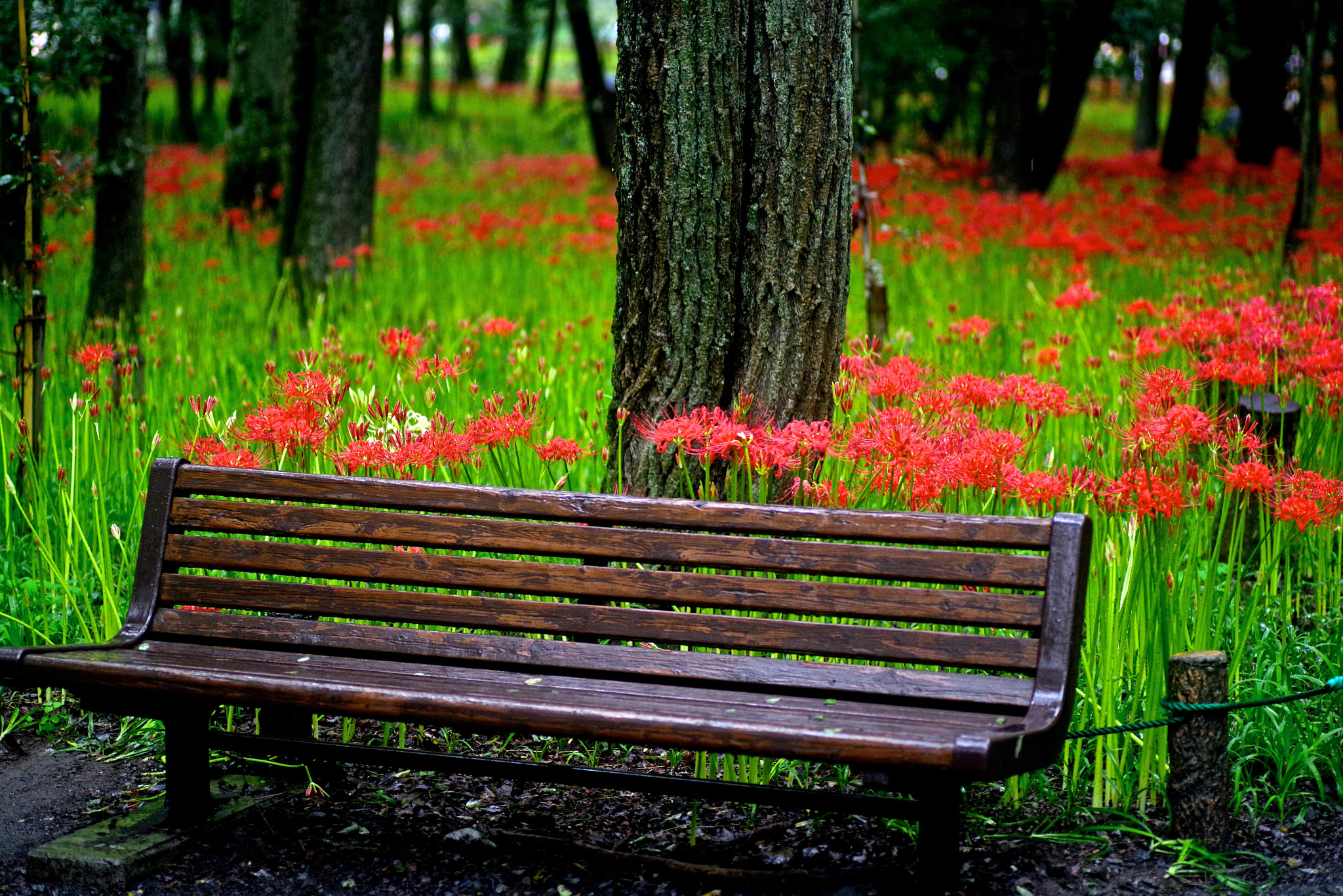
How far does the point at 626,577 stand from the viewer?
2.70 m

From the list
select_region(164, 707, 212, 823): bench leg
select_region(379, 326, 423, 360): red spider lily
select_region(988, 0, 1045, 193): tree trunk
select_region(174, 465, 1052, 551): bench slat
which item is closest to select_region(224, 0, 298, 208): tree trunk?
Result: select_region(988, 0, 1045, 193): tree trunk

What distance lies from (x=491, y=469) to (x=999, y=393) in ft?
5.02

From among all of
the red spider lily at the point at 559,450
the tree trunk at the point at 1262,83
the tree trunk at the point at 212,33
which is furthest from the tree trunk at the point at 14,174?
the tree trunk at the point at 212,33

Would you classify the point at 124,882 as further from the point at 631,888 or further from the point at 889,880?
the point at 889,880

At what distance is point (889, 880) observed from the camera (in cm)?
253

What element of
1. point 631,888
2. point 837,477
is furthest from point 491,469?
point 631,888

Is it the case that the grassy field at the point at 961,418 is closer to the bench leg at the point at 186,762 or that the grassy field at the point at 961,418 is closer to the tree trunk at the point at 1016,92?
the bench leg at the point at 186,762

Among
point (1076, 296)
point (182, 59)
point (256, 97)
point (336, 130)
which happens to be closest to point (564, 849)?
point (1076, 296)

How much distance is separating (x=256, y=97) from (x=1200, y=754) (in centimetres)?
1128

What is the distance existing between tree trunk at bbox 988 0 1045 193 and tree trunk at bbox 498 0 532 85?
979cm

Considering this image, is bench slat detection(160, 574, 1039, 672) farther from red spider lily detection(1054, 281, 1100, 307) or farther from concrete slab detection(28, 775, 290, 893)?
red spider lily detection(1054, 281, 1100, 307)

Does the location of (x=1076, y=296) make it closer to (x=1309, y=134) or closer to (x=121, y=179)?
(x=1309, y=134)

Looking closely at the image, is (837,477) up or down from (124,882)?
up

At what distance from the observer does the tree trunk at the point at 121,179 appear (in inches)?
230
